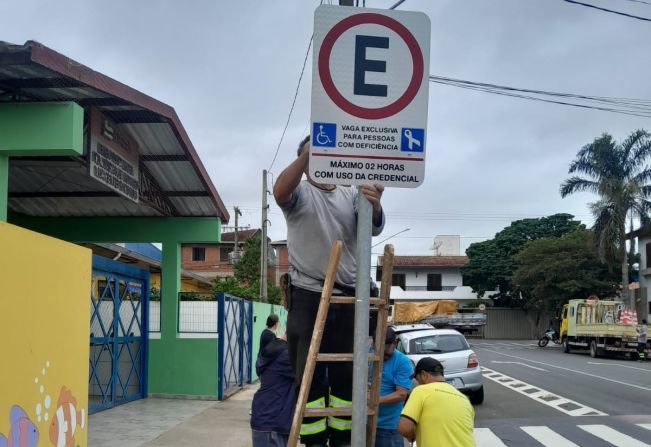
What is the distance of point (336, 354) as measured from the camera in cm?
343

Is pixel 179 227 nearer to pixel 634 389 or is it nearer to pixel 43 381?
pixel 43 381

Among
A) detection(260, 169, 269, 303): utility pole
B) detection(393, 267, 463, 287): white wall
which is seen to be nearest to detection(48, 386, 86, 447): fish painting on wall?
detection(260, 169, 269, 303): utility pole

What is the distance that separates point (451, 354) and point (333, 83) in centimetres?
1190

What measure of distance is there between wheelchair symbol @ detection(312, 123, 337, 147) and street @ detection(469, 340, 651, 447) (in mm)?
8211

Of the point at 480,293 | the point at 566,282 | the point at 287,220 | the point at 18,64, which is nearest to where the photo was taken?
the point at 287,220

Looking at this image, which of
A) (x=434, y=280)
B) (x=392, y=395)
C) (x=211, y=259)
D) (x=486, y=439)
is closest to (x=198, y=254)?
(x=211, y=259)

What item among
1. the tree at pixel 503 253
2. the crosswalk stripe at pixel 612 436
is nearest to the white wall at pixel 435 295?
the tree at pixel 503 253

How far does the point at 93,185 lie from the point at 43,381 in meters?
6.24

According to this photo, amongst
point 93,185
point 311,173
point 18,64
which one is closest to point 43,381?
point 18,64

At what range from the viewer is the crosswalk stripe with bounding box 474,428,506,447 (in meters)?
10.1

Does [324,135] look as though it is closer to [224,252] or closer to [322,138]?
[322,138]

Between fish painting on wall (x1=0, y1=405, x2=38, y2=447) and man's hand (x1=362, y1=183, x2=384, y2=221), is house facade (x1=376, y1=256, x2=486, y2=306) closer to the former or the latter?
fish painting on wall (x1=0, y1=405, x2=38, y2=447)

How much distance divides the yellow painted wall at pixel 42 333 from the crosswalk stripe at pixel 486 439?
5673 millimetres

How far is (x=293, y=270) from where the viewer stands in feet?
12.9
